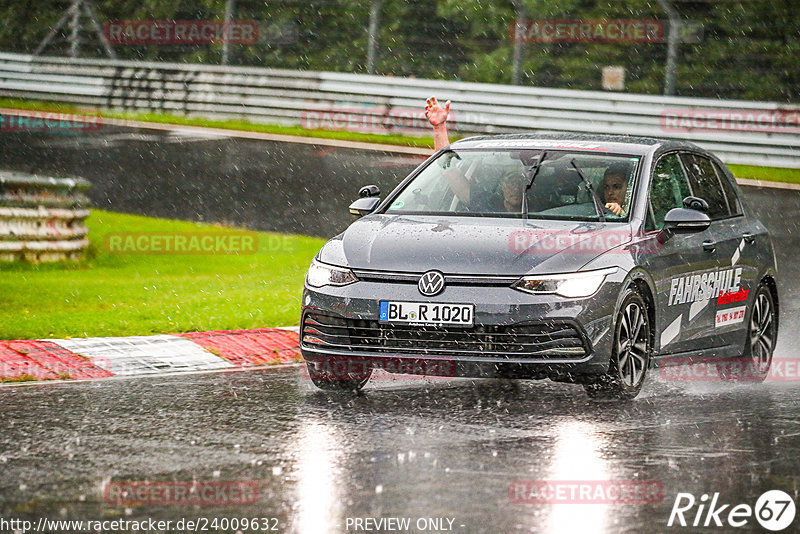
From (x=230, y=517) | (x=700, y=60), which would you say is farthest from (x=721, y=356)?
(x=700, y=60)

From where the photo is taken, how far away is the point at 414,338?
8188mm

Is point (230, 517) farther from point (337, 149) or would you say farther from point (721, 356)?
point (337, 149)

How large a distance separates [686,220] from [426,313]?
1927mm

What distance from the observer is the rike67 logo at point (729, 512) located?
583 cm

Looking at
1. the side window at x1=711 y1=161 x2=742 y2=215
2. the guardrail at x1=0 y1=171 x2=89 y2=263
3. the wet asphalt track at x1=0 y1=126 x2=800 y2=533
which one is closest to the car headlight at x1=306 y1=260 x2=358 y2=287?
the wet asphalt track at x1=0 y1=126 x2=800 y2=533

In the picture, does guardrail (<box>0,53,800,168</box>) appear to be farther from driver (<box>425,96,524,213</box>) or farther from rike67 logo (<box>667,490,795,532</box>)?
rike67 logo (<box>667,490,795,532</box>)

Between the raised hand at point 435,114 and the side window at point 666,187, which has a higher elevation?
the raised hand at point 435,114

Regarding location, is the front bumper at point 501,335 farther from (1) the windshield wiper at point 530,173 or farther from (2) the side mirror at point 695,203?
(2) the side mirror at point 695,203

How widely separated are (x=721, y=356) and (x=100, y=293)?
5538 millimetres

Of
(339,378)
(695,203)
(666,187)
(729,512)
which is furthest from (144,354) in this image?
(729,512)

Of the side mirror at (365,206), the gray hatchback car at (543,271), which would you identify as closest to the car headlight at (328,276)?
the gray hatchback car at (543,271)

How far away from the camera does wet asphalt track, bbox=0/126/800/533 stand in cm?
592

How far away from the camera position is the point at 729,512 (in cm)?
600

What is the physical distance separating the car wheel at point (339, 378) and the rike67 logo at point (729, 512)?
2992 millimetres
